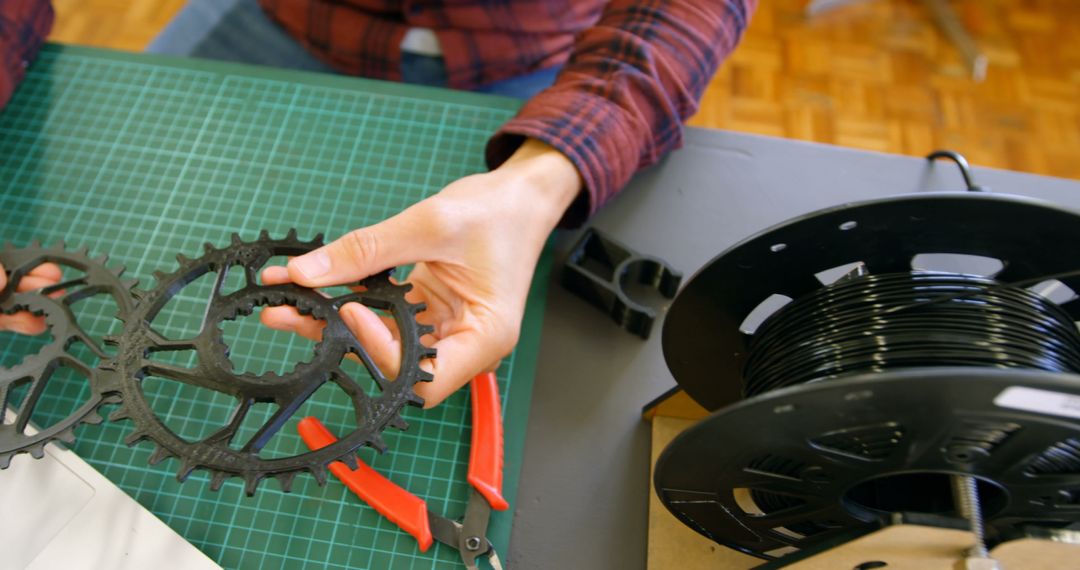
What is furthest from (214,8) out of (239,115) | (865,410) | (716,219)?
(865,410)

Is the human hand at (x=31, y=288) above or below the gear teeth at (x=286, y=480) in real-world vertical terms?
below

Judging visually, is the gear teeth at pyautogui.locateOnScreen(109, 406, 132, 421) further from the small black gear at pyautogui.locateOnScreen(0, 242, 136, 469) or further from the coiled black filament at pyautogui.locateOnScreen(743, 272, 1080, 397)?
the coiled black filament at pyautogui.locateOnScreen(743, 272, 1080, 397)

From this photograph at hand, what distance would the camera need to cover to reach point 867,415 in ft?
2.59

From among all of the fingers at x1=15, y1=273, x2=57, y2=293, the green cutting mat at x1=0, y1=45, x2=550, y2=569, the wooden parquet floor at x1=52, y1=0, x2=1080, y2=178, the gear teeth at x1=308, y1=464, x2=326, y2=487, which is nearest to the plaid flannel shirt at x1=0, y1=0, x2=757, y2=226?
the green cutting mat at x1=0, y1=45, x2=550, y2=569

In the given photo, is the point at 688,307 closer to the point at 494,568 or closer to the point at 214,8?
the point at 494,568

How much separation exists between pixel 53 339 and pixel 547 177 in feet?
2.76

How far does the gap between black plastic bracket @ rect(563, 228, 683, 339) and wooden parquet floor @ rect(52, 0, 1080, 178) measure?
1.91 meters

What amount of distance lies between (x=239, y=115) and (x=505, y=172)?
0.65 metres

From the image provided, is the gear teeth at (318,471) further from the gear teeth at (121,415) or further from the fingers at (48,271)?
the fingers at (48,271)

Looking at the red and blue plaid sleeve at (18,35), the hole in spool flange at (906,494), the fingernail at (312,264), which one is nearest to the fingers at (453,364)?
the fingernail at (312,264)

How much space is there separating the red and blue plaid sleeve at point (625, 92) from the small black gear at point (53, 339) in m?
0.69

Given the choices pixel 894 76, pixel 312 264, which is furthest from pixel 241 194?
pixel 894 76

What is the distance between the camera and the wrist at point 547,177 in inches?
54.7

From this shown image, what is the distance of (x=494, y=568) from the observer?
1179mm
